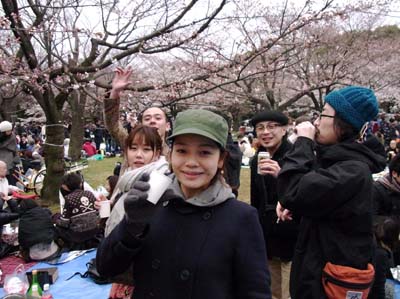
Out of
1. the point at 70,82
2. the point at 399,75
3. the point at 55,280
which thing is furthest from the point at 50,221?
the point at 399,75

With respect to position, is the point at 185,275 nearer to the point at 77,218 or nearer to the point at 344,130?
the point at 344,130

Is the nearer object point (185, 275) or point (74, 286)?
point (185, 275)

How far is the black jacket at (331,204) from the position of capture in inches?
71.6

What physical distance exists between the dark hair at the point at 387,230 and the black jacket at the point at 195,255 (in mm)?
2901

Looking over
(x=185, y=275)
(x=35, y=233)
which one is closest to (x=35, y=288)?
(x=35, y=233)

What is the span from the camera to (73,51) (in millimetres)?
8453

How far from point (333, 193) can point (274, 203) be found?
1.27 meters

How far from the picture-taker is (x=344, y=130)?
6.50 ft

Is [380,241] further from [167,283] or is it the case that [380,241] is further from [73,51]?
[73,51]

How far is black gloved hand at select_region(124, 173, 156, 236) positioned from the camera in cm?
127

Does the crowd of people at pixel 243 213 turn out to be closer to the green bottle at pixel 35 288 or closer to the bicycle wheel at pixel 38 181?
the green bottle at pixel 35 288

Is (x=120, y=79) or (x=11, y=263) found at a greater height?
(x=120, y=79)

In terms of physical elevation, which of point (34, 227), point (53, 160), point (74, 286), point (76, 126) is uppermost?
point (53, 160)

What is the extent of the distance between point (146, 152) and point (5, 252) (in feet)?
13.9
